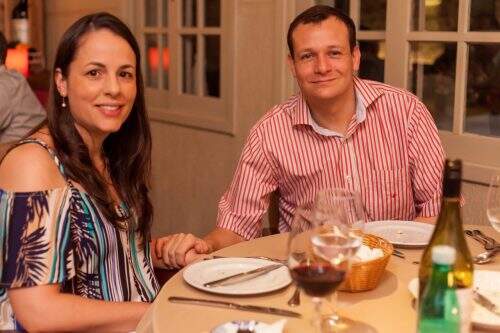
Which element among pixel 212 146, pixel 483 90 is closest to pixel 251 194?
pixel 483 90

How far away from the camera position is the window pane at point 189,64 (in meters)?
4.25

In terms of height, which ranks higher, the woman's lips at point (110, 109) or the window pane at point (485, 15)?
the window pane at point (485, 15)

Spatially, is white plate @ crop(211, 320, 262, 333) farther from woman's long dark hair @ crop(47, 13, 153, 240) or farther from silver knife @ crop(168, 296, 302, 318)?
woman's long dark hair @ crop(47, 13, 153, 240)

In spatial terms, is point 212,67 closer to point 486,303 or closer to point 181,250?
point 181,250

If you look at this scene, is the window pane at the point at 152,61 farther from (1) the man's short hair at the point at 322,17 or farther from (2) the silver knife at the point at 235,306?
(2) the silver knife at the point at 235,306

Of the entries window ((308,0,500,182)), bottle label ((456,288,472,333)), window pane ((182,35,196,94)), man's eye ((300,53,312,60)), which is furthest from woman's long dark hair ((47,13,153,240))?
window pane ((182,35,196,94))

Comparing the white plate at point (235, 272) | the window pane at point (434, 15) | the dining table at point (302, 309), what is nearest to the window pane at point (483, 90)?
the window pane at point (434, 15)

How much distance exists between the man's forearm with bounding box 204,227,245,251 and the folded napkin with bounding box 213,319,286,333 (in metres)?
1.02

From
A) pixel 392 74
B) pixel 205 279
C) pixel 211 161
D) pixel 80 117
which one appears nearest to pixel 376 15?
pixel 392 74

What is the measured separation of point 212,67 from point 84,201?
2.56 m

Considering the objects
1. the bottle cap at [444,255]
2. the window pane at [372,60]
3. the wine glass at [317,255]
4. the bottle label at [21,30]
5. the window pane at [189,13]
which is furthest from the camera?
the bottle label at [21,30]

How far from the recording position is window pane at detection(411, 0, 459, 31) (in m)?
2.75

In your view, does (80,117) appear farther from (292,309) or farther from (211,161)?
(211,161)

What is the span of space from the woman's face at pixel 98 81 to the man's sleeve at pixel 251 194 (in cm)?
69
